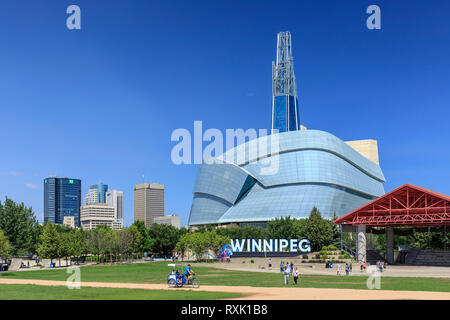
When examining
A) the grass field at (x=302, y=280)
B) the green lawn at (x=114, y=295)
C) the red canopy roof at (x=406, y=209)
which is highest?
the red canopy roof at (x=406, y=209)

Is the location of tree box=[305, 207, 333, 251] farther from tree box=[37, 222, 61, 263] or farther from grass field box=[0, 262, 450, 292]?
tree box=[37, 222, 61, 263]

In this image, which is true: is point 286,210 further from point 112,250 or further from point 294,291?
point 294,291

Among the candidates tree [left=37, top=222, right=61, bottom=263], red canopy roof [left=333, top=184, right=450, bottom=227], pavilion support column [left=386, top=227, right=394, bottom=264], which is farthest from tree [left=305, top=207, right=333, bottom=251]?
tree [left=37, top=222, right=61, bottom=263]

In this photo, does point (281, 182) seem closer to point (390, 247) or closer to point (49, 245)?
point (390, 247)

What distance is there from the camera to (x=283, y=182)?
144m

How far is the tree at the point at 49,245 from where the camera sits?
79.7m

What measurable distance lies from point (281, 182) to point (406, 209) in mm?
66795

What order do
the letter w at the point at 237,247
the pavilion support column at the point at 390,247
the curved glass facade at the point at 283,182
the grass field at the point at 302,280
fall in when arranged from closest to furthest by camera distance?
the grass field at the point at 302,280, the pavilion support column at the point at 390,247, the letter w at the point at 237,247, the curved glass facade at the point at 283,182

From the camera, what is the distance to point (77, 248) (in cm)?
9538

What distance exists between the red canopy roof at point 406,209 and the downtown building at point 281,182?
162 feet

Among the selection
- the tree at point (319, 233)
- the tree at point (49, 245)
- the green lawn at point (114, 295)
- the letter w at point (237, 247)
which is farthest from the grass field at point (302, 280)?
the letter w at point (237, 247)

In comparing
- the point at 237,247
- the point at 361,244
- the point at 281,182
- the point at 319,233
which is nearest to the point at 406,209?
the point at 361,244

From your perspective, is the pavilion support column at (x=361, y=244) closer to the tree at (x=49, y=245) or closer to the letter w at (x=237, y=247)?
the letter w at (x=237, y=247)
